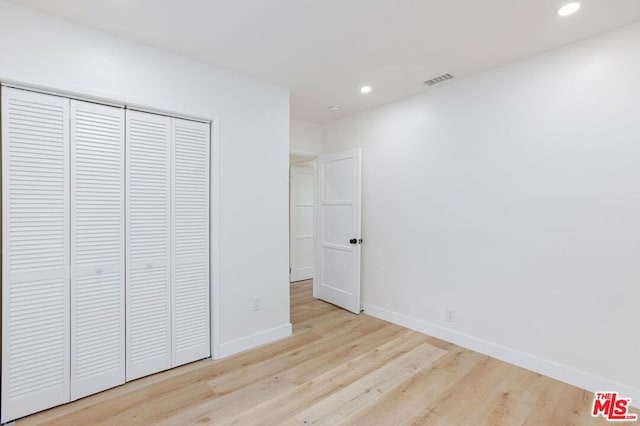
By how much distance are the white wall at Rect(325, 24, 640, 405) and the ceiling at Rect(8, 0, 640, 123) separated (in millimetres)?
347

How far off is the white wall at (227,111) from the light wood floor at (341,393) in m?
0.44

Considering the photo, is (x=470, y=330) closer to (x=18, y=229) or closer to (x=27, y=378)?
(x=27, y=378)

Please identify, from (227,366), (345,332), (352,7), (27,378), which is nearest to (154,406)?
(227,366)

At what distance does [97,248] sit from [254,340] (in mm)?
1589

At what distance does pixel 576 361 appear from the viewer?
89.4 inches

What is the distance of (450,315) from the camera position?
3.02 m

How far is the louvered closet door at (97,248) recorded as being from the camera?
207 centimetres

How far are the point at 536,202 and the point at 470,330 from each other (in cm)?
135

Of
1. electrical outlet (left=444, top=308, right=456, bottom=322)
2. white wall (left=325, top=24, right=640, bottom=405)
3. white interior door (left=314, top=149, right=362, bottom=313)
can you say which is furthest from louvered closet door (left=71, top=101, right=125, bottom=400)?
electrical outlet (left=444, top=308, right=456, bottom=322)

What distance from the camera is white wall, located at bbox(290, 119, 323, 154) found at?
4.11 metres

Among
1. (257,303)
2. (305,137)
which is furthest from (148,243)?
(305,137)

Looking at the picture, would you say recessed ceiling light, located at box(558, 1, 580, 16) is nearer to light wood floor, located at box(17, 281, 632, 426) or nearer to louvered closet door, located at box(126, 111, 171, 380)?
light wood floor, located at box(17, 281, 632, 426)

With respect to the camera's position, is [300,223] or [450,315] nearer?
[450,315]

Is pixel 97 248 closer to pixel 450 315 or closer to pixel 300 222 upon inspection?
pixel 450 315
